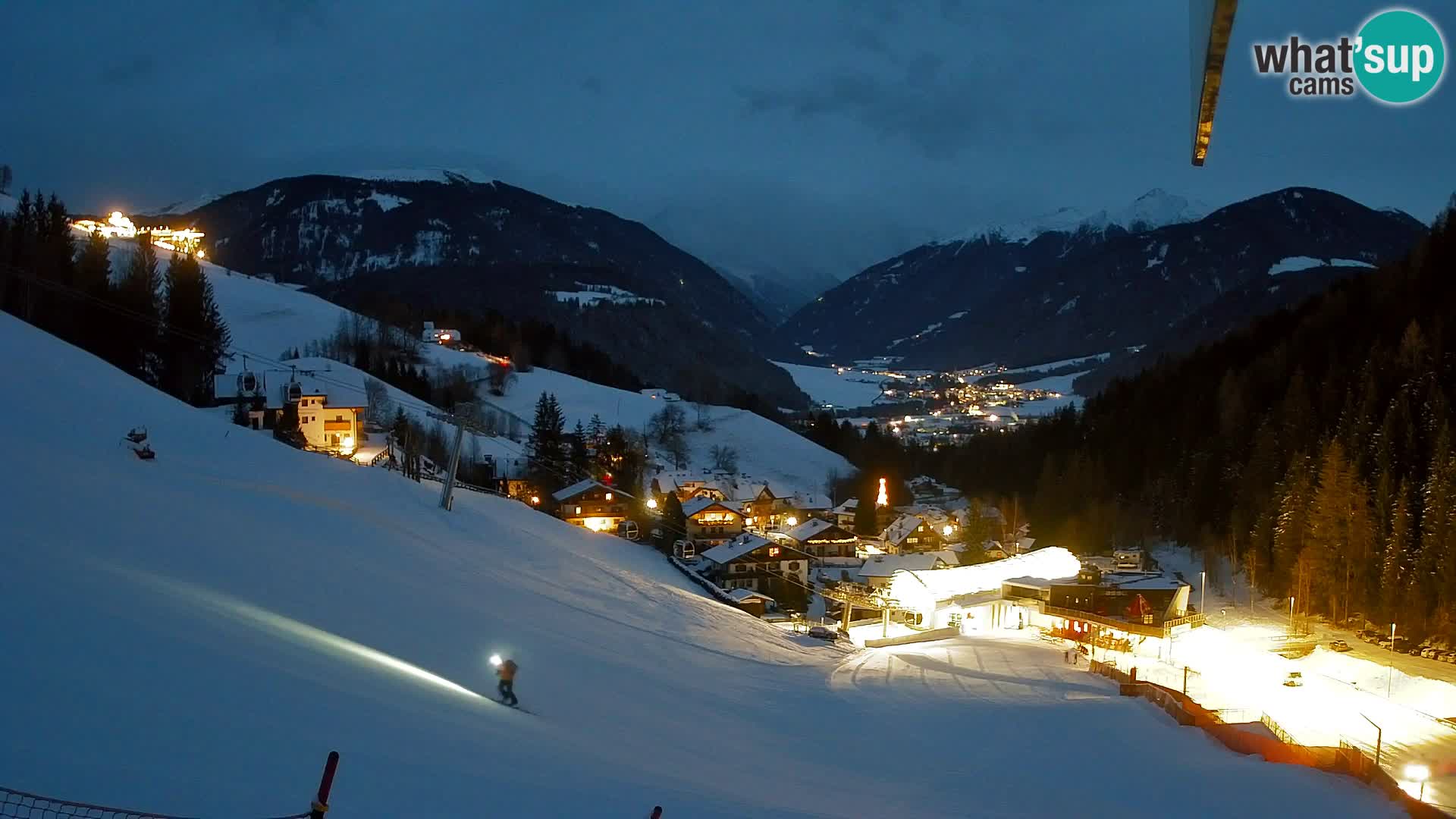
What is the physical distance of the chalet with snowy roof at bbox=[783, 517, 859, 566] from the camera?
45.1 meters

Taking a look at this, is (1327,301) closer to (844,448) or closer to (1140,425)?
(1140,425)

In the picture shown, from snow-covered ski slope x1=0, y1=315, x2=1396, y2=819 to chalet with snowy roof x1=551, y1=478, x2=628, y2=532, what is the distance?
21.8 meters

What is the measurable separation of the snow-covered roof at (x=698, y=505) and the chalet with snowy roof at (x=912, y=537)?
963cm

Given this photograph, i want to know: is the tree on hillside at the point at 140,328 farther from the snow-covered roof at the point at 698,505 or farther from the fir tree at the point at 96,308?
the snow-covered roof at the point at 698,505

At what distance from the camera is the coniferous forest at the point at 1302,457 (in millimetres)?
28109

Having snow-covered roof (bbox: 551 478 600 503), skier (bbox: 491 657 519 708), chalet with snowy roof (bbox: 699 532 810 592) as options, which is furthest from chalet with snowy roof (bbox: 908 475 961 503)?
skier (bbox: 491 657 519 708)

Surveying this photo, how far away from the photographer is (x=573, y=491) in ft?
145

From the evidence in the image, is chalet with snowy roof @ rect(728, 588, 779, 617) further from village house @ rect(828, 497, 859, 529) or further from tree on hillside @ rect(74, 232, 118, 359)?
tree on hillside @ rect(74, 232, 118, 359)

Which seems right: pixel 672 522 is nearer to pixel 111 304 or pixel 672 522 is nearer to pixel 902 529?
pixel 902 529

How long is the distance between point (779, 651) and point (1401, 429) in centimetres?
2786

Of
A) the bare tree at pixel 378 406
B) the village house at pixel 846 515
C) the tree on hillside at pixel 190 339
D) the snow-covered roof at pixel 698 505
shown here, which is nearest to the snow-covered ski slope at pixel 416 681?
the tree on hillside at pixel 190 339

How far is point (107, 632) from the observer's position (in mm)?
6594

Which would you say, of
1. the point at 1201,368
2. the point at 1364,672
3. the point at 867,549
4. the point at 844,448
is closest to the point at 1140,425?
the point at 1201,368

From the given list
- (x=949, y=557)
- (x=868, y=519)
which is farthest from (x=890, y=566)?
(x=868, y=519)
